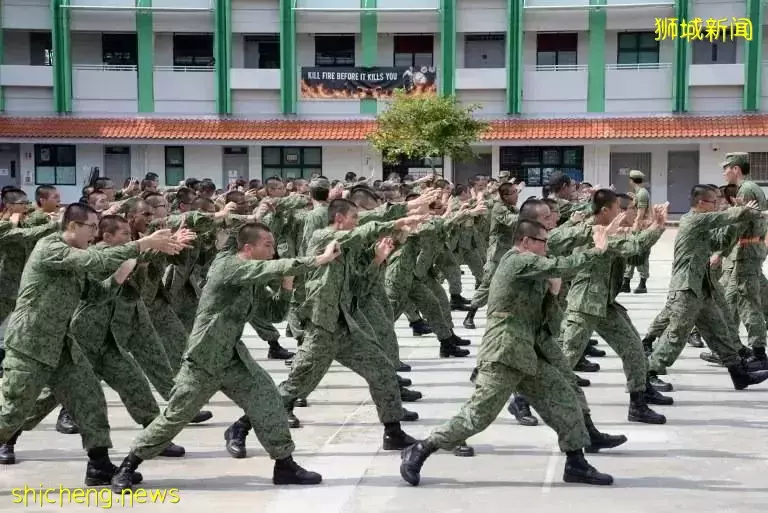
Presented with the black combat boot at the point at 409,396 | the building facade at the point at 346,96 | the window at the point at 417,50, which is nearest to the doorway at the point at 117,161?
the building facade at the point at 346,96

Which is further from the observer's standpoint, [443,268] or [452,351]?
[443,268]

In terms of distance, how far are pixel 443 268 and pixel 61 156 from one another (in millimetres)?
22695

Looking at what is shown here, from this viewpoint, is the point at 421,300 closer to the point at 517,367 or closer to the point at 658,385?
the point at 658,385

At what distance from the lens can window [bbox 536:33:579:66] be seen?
36.2 metres

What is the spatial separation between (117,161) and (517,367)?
30840 millimetres

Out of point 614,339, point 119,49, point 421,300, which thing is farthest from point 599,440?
point 119,49

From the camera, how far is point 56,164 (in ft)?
119

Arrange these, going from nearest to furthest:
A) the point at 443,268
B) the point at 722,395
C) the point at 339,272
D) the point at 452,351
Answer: the point at 339,272 < the point at 722,395 < the point at 452,351 < the point at 443,268

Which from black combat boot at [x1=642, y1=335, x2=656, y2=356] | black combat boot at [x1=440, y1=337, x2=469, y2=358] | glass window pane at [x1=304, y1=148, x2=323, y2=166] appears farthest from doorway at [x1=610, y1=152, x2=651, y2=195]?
black combat boot at [x1=642, y1=335, x2=656, y2=356]

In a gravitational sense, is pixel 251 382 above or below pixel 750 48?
below

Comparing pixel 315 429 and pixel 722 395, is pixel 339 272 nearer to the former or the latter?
pixel 315 429

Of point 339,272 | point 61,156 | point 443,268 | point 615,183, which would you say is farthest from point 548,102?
point 339,272

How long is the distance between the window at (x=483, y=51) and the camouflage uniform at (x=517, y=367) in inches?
1159

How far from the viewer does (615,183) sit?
3650 centimetres
